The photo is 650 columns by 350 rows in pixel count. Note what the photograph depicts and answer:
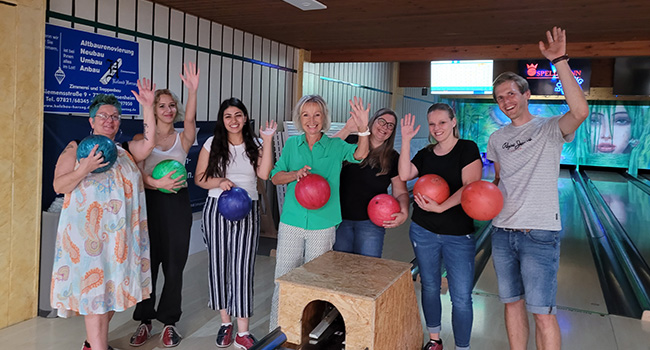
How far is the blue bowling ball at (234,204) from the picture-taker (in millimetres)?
2309

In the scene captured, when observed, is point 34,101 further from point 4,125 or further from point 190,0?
point 190,0

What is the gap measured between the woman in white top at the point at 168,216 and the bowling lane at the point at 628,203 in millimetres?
4459

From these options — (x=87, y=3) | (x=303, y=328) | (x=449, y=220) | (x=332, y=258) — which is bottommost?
(x=303, y=328)

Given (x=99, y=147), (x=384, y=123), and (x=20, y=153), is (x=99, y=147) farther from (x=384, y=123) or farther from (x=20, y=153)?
(x=384, y=123)

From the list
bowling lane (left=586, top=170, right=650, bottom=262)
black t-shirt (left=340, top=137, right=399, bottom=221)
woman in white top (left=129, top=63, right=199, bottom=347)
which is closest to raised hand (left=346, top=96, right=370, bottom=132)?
black t-shirt (left=340, top=137, right=399, bottom=221)

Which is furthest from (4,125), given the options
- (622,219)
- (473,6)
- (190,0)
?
(622,219)

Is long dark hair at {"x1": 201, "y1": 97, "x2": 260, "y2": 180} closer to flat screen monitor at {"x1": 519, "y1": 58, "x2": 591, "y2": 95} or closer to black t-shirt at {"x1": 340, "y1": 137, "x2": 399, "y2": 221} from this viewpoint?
black t-shirt at {"x1": 340, "y1": 137, "x2": 399, "y2": 221}

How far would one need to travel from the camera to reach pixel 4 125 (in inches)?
108

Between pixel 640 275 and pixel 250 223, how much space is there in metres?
3.61

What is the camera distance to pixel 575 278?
419cm

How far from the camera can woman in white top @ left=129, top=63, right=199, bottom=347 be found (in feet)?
8.36

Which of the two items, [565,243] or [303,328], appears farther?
[565,243]

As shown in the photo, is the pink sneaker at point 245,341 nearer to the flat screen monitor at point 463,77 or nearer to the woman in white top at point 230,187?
the woman in white top at point 230,187

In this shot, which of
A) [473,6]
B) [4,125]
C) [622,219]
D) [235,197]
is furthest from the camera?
[622,219]
